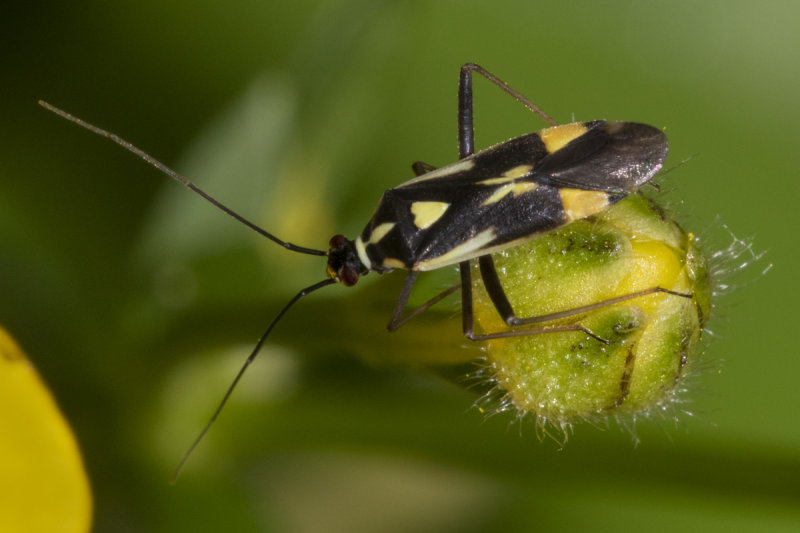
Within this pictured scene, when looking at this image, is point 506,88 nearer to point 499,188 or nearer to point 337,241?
point 499,188

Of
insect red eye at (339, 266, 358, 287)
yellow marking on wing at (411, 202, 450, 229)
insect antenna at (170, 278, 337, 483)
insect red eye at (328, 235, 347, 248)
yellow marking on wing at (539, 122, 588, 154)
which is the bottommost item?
insect antenna at (170, 278, 337, 483)

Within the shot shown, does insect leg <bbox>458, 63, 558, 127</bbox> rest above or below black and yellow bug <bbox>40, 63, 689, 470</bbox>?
above

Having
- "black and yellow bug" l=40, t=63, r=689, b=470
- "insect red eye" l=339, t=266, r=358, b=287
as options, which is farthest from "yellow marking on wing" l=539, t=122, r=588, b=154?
"insect red eye" l=339, t=266, r=358, b=287

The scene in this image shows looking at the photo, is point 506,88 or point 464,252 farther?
point 506,88

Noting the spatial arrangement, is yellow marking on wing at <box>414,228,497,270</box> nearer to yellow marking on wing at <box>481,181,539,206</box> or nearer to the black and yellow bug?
the black and yellow bug

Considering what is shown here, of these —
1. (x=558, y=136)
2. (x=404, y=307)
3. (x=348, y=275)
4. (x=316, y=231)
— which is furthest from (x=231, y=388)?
(x=558, y=136)

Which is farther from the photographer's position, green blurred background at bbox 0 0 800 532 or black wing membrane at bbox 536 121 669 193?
black wing membrane at bbox 536 121 669 193

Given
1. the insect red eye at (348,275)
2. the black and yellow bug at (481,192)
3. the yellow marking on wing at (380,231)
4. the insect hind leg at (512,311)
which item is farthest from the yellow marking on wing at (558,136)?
the insect hind leg at (512,311)
